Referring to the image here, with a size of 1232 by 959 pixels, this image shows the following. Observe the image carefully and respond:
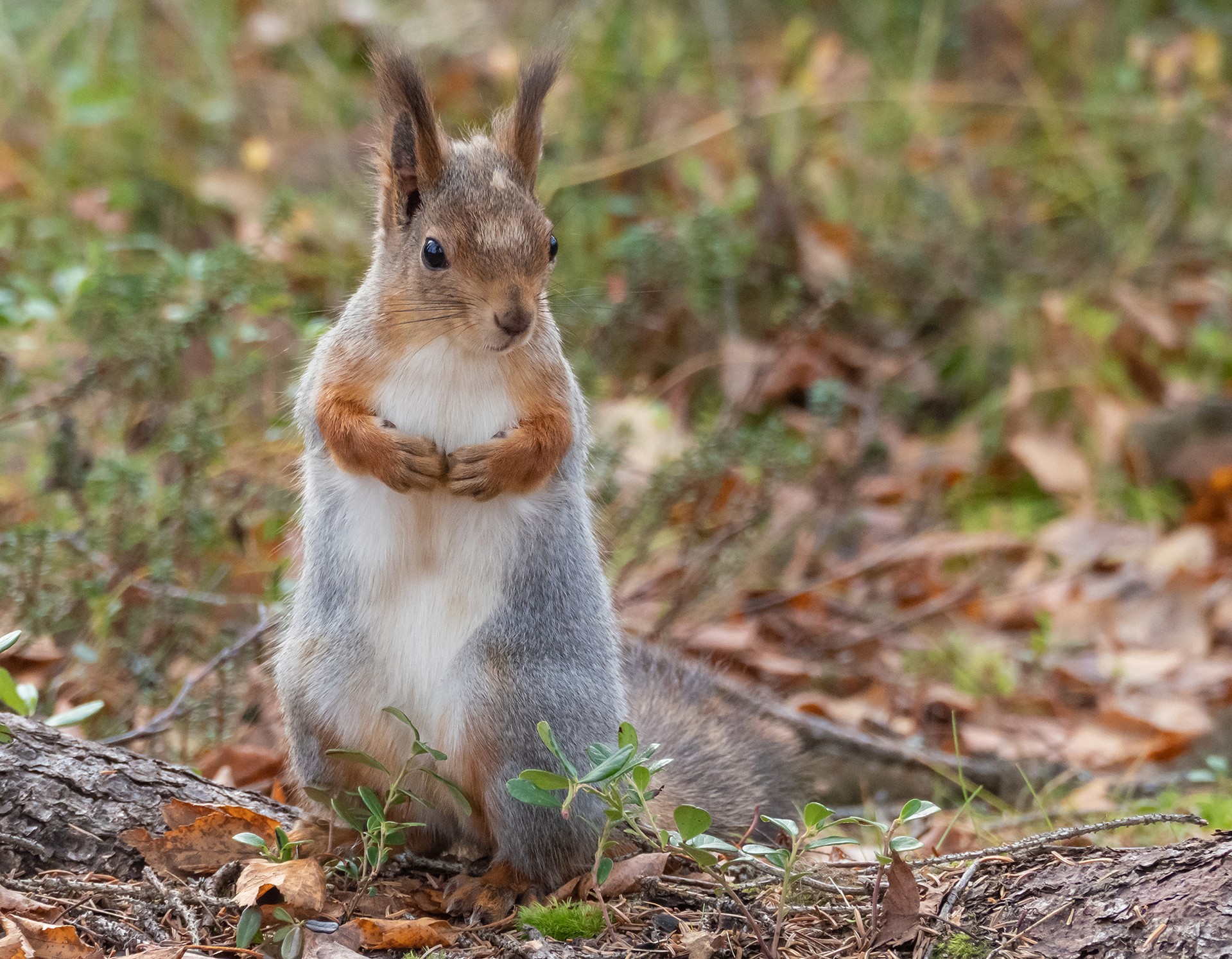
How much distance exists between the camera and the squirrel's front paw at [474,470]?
216 centimetres

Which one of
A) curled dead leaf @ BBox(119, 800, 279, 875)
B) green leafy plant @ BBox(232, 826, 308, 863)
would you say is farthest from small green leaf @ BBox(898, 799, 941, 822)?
curled dead leaf @ BBox(119, 800, 279, 875)

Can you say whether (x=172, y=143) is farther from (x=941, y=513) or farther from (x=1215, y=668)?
(x=1215, y=668)

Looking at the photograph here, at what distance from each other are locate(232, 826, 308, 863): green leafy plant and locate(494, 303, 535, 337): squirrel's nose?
2.84 feet

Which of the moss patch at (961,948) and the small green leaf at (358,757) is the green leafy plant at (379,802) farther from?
the moss patch at (961,948)

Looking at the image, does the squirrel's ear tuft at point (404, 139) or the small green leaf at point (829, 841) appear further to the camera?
the squirrel's ear tuft at point (404, 139)

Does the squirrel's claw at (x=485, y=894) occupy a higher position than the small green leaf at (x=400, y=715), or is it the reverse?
the small green leaf at (x=400, y=715)

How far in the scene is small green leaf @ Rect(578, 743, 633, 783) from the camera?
184 centimetres

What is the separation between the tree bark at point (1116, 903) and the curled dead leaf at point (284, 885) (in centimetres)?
97

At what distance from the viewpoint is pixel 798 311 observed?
500cm

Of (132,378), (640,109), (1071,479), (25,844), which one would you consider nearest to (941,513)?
(1071,479)

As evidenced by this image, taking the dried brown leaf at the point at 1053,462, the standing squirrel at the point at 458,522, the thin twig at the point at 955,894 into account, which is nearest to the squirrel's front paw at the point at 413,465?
the standing squirrel at the point at 458,522

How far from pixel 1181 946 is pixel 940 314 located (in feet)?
13.6

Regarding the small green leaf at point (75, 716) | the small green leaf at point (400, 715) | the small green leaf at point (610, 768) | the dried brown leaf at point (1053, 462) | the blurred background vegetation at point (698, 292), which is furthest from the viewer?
the dried brown leaf at point (1053, 462)

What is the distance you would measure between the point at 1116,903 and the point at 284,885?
1.21 metres
